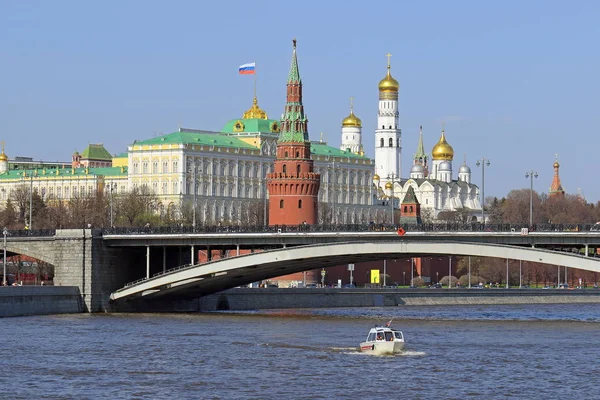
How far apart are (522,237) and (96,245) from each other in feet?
77.0

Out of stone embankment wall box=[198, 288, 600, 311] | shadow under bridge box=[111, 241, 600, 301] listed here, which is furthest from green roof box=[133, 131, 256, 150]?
shadow under bridge box=[111, 241, 600, 301]

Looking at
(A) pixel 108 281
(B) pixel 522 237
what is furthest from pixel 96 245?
(B) pixel 522 237

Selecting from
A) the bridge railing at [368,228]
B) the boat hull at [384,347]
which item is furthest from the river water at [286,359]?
the bridge railing at [368,228]

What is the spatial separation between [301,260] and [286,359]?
22021mm

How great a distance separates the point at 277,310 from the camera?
4092 inches

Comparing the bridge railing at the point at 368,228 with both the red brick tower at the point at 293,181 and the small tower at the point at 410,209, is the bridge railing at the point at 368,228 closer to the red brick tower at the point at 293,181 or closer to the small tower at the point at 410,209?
the red brick tower at the point at 293,181

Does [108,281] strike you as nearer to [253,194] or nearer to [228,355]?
[228,355]

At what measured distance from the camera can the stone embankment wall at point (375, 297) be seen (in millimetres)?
104125

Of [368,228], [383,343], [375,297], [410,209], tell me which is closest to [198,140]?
[410,209]

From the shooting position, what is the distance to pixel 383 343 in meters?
67.1

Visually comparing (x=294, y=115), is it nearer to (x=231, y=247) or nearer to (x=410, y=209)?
(x=410, y=209)

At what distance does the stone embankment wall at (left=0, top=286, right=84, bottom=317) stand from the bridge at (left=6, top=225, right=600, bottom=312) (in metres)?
0.88

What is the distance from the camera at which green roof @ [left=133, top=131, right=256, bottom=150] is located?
19012cm

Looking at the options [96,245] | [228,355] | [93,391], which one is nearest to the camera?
[93,391]
